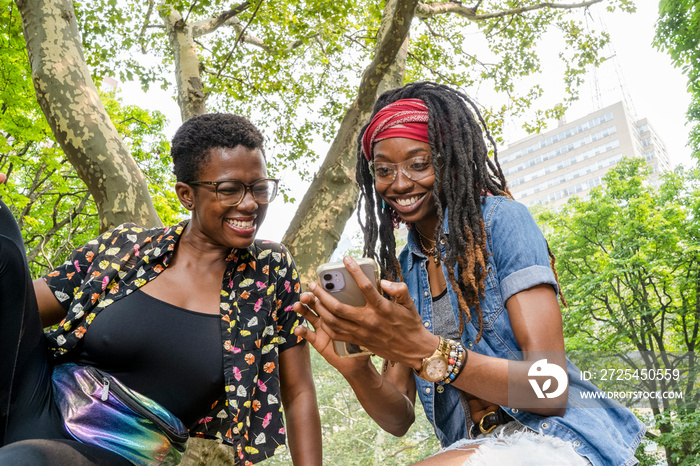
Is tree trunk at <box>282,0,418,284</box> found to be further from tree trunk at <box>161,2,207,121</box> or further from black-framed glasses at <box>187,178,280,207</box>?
black-framed glasses at <box>187,178,280,207</box>

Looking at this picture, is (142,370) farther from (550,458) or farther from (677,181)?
(677,181)

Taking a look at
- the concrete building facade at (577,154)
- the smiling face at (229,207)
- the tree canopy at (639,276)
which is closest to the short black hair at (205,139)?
the smiling face at (229,207)

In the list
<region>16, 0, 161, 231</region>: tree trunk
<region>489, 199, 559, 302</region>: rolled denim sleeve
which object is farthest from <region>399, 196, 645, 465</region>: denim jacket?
<region>16, 0, 161, 231</region>: tree trunk

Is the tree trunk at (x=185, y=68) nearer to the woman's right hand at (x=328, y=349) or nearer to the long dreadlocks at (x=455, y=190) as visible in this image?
the long dreadlocks at (x=455, y=190)

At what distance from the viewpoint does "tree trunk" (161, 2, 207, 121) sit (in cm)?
529

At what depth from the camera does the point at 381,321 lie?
141cm

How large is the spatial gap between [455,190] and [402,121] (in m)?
0.34

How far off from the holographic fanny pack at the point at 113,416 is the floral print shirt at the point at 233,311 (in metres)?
0.20

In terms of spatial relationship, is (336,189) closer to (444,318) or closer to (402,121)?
(402,121)

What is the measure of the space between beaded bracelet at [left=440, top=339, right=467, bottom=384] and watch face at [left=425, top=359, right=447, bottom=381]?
2 centimetres

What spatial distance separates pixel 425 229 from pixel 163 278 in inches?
45.4

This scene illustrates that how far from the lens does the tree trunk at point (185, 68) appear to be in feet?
17.3

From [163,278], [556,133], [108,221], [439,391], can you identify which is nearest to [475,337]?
[439,391]

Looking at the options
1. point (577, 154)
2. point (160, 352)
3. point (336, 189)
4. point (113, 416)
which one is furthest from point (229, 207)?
point (577, 154)
